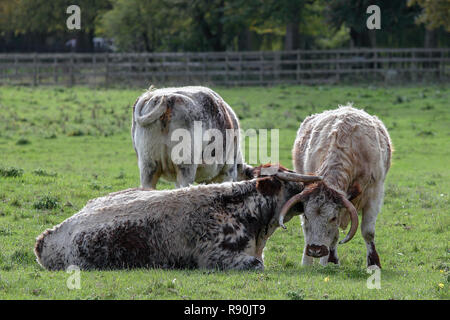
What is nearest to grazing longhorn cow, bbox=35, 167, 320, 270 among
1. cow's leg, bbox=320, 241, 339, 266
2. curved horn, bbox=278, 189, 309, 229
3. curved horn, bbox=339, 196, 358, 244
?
curved horn, bbox=278, 189, 309, 229

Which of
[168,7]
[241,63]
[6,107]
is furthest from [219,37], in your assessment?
[6,107]

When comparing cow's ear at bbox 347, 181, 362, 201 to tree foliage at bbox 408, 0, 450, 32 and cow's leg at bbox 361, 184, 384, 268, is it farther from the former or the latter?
tree foliage at bbox 408, 0, 450, 32

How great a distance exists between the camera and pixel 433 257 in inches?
377

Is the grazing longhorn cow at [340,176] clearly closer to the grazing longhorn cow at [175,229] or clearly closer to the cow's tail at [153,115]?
the grazing longhorn cow at [175,229]

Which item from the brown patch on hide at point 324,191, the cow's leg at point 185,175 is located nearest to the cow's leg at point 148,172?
the cow's leg at point 185,175

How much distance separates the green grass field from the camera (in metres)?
6.89

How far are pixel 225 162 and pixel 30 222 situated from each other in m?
3.05

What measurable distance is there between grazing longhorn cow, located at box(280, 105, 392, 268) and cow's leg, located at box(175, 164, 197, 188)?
4.67ft

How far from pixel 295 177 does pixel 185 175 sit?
7.22 ft

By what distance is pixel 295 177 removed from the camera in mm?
8023

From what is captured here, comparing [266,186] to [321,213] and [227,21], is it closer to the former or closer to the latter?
[321,213]

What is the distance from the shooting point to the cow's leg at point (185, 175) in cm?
977

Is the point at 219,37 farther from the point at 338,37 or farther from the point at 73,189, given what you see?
the point at 73,189

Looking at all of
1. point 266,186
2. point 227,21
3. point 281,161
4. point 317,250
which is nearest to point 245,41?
point 227,21
